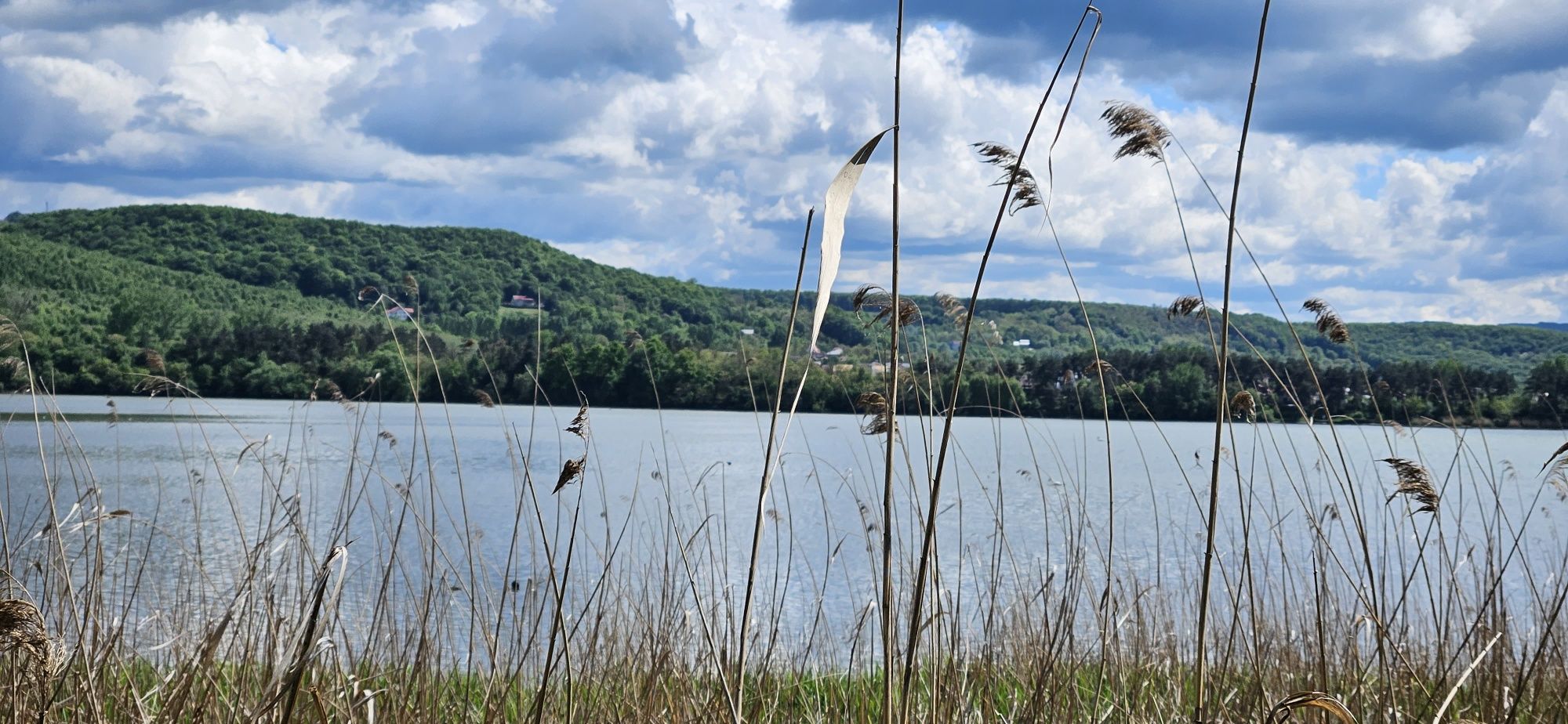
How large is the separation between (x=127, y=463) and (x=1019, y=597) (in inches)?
734

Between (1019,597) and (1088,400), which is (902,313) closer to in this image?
(1019,597)

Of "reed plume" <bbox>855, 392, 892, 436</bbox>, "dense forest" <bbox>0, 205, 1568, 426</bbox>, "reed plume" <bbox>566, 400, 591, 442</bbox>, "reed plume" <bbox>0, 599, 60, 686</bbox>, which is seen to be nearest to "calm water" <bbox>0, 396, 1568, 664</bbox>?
"reed plume" <bbox>855, 392, 892, 436</bbox>

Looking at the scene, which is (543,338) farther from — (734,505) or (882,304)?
(734,505)

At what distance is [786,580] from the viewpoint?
4.79m

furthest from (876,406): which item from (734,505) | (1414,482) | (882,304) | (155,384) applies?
(734,505)

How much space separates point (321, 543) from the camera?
34.4ft

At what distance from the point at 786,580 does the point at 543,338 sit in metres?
4.68

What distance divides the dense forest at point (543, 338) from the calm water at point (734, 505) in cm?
42

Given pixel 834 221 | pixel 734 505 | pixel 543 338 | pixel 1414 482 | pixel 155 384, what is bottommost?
pixel 734 505

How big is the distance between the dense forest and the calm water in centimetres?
42

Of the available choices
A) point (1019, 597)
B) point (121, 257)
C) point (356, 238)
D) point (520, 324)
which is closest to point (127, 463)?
point (520, 324)

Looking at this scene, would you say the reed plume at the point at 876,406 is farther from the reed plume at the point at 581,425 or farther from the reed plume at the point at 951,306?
the reed plume at the point at 581,425

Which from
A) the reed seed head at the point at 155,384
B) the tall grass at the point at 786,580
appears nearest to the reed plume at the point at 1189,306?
the tall grass at the point at 786,580

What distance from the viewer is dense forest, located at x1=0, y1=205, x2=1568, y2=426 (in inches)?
173
